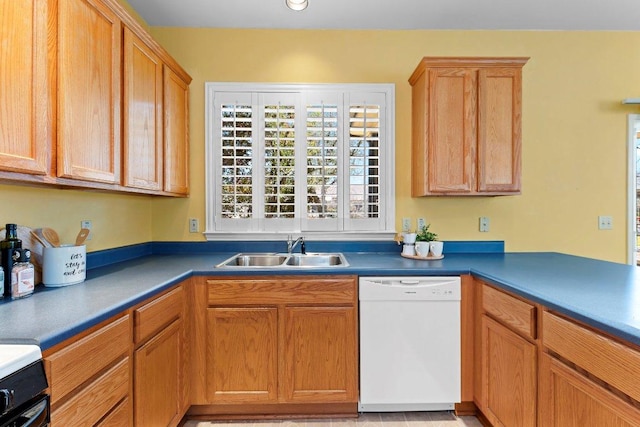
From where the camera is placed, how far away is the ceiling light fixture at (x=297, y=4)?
2146mm

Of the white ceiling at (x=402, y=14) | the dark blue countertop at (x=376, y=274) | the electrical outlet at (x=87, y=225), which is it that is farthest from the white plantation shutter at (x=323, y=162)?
the electrical outlet at (x=87, y=225)

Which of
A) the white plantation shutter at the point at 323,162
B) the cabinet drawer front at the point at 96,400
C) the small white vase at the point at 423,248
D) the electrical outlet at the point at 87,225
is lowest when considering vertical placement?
the cabinet drawer front at the point at 96,400

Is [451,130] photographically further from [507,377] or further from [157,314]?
[157,314]

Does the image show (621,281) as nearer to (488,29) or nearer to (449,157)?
(449,157)

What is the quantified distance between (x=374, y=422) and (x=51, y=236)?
6.59ft

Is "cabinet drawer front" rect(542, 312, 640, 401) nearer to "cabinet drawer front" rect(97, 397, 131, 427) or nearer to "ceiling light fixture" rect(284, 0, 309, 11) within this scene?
"cabinet drawer front" rect(97, 397, 131, 427)

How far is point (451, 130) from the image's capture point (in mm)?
2250

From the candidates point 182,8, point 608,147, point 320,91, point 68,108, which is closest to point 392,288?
point 320,91

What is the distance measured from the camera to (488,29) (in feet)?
8.49

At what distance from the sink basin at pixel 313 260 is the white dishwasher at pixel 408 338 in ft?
1.69

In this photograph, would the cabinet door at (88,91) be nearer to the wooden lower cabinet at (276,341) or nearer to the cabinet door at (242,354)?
the wooden lower cabinet at (276,341)

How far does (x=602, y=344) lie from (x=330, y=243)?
1.71m

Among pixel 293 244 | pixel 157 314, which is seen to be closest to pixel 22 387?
pixel 157 314

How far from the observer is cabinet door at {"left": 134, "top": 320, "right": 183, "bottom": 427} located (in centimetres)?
139
